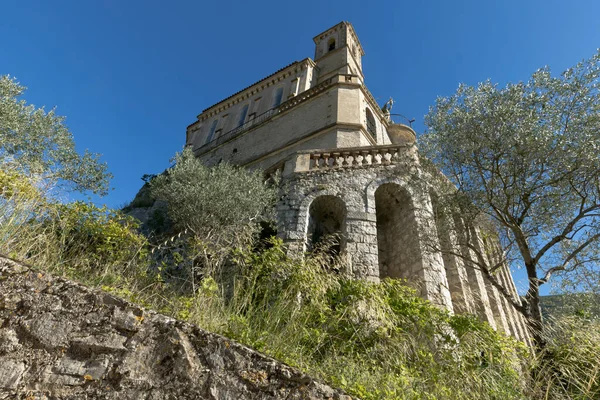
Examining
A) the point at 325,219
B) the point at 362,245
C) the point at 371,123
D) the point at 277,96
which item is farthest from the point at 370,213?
the point at 277,96

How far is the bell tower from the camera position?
2055 cm

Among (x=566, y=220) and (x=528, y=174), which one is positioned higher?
(x=528, y=174)

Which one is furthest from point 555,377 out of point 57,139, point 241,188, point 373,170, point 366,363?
point 57,139

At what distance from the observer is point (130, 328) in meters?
2.54

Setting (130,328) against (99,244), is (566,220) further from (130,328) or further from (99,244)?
(99,244)

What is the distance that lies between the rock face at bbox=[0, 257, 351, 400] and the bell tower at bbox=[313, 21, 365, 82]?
19.5m

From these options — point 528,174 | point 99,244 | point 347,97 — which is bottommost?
point 99,244

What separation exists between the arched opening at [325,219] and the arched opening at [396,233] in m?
1.25

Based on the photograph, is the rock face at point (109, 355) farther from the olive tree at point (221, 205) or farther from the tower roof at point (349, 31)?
the tower roof at point (349, 31)

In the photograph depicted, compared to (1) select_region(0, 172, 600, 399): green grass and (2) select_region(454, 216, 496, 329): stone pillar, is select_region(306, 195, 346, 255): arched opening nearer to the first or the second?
(1) select_region(0, 172, 600, 399): green grass

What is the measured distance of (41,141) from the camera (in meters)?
10.3

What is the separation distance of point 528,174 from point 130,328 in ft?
23.8

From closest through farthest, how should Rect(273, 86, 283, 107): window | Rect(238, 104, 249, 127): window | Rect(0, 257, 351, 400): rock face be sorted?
Rect(0, 257, 351, 400): rock face
Rect(273, 86, 283, 107): window
Rect(238, 104, 249, 127): window

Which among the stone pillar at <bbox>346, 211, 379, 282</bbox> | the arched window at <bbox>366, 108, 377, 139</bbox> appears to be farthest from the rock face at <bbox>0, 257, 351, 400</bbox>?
the arched window at <bbox>366, 108, 377, 139</bbox>
